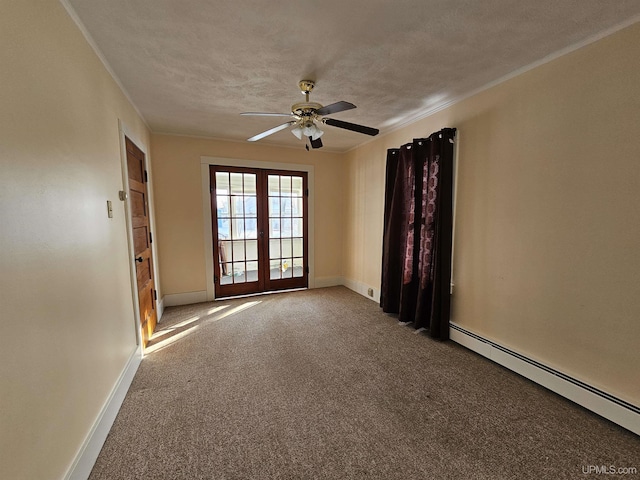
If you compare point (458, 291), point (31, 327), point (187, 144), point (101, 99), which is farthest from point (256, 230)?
point (31, 327)

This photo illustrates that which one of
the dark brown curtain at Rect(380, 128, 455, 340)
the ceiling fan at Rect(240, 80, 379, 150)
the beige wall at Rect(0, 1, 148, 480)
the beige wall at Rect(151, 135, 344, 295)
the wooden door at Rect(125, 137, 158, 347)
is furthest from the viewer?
the beige wall at Rect(151, 135, 344, 295)

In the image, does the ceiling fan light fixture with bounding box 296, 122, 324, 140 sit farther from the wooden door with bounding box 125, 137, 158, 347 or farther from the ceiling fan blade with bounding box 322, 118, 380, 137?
the wooden door with bounding box 125, 137, 158, 347

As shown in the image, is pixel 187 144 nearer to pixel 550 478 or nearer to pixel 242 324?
pixel 242 324

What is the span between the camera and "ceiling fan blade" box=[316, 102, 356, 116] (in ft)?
6.00

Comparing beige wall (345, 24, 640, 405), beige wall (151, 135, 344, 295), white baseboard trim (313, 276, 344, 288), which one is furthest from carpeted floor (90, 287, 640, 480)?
white baseboard trim (313, 276, 344, 288)

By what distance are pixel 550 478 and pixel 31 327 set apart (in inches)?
97.5

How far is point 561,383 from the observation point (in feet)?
6.40

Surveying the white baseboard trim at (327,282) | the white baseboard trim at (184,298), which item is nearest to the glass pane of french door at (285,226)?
the white baseboard trim at (327,282)

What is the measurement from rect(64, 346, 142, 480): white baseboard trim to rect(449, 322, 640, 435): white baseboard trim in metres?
2.93

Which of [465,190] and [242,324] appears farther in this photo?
[242,324]

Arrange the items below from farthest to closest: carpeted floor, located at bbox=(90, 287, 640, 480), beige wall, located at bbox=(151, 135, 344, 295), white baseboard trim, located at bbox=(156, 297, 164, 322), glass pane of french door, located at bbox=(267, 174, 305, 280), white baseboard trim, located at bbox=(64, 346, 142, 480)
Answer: glass pane of french door, located at bbox=(267, 174, 305, 280), beige wall, located at bbox=(151, 135, 344, 295), white baseboard trim, located at bbox=(156, 297, 164, 322), carpeted floor, located at bbox=(90, 287, 640, 480), white baseboard trim, located at bbox=(64, 346, 142, 480)

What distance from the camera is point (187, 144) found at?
377 cm

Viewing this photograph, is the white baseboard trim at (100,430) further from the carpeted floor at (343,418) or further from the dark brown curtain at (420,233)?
the dark brown curtain at (420,233)

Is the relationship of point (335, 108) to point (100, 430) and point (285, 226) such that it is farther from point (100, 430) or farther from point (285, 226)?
point (285, 226)
